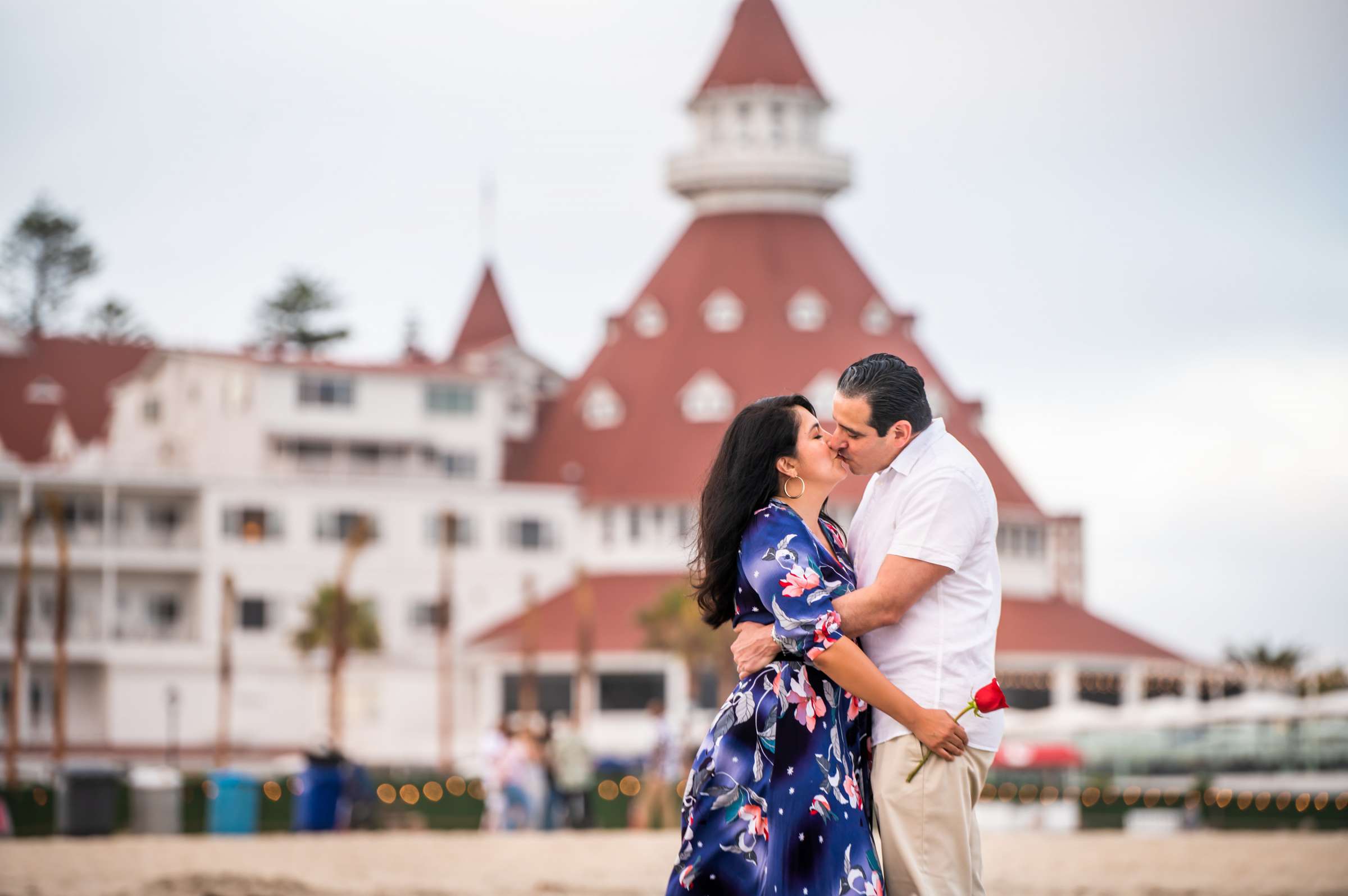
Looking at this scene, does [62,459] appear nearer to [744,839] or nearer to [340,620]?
[340,620]

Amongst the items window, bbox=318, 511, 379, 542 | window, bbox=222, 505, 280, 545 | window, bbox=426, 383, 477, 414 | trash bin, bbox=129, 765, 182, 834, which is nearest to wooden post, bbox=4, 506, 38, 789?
window, bbox=222, 505, 280, 545

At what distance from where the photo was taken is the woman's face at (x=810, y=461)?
7.46 metres

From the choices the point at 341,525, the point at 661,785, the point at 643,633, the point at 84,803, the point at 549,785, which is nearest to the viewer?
the point at 84,803

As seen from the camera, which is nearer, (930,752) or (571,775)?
(930,752)

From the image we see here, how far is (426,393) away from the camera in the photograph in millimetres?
77250

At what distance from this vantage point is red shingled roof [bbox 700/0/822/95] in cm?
8731

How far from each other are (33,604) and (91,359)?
23.8m

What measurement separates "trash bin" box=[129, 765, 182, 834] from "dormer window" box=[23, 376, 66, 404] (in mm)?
64449

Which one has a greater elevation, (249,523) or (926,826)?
(249,523)

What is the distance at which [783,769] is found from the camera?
7254 millimetres

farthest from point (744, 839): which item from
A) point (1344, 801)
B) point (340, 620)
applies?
point (340, 620)

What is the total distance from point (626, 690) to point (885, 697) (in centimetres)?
6728

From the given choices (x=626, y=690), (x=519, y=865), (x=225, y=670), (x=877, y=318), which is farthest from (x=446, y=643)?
(x=519, y=865)

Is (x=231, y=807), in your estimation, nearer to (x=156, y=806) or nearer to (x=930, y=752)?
(x=156, y=806)
